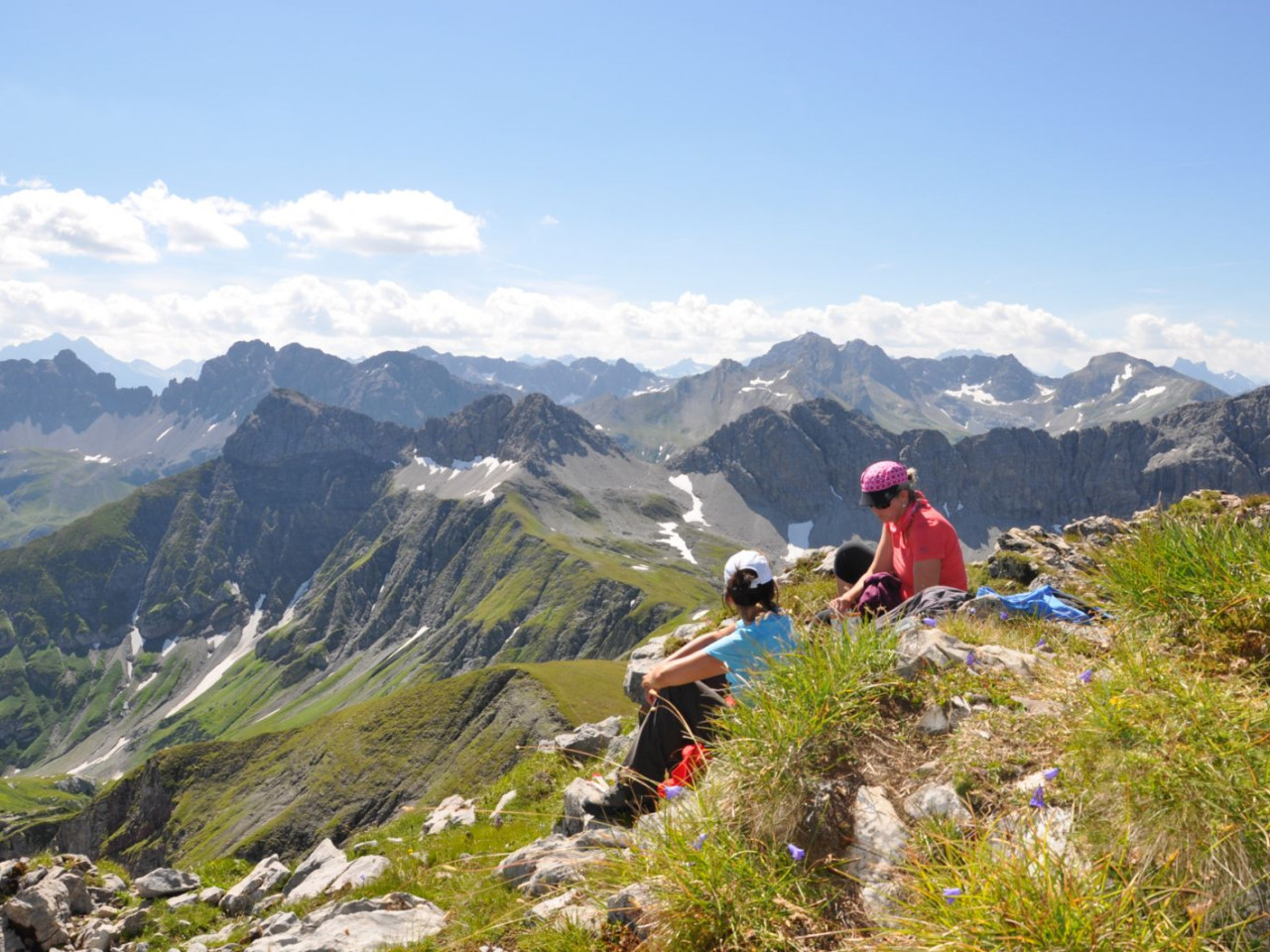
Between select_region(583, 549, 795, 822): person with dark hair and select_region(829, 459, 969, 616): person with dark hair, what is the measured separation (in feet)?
8.07

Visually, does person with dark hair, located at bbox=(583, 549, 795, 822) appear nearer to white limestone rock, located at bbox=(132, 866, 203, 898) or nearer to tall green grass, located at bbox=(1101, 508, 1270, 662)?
tall green grass, located at bbox=(1101, 508, 1270, 662)

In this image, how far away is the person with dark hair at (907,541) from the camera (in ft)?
37.4

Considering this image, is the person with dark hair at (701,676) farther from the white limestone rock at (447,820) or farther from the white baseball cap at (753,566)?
the white limestone rock at (447,820)

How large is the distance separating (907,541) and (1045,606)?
2637mm

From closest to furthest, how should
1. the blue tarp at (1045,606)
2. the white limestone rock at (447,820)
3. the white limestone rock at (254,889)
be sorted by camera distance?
A: the blue tarp at (1045,606) → the white limestone rock at (254,889) → the white limestone rock at (447,820)

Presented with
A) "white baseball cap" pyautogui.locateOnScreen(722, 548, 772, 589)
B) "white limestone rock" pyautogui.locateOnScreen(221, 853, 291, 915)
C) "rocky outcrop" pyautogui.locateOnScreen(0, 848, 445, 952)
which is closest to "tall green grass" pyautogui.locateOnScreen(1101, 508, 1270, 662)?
"white baseball cap" pyautogui.locateOnScreen(722, 548, 772, 589)

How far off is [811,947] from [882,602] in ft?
23.3

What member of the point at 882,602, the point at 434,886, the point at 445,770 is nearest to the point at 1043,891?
the point at 882,602

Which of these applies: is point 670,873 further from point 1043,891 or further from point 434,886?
point 434,886

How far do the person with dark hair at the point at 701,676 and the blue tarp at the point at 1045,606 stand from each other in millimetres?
3174

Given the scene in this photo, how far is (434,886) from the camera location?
36.7ft

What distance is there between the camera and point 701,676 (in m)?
8.65

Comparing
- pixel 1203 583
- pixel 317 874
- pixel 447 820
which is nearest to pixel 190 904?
pixel 317 874

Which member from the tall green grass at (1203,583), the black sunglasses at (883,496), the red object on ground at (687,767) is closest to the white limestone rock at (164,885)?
the red object on ground at (687,767)
